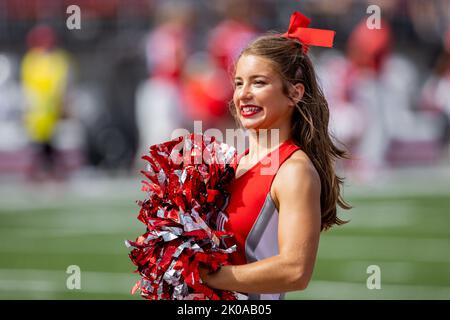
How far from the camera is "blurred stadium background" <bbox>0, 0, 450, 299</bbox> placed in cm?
750

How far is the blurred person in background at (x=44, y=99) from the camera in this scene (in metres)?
12.9

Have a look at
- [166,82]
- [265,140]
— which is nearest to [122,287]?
[265,140]

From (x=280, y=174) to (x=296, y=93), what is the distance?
0.27m

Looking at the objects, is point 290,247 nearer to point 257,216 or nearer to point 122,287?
point 257,216

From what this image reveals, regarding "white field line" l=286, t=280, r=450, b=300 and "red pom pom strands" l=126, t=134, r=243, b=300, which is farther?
"white field line" l=286, t=280, r=450, b=300

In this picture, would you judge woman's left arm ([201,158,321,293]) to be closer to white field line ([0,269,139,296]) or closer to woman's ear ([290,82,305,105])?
woman's ear ([290,82,305,105])

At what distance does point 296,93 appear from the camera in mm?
2861

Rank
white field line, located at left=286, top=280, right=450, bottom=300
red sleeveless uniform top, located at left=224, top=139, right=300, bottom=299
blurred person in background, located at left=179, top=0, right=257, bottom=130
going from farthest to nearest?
blurred person in background, located at left=179, top=0, right=257, bottom=130, white field line, located at left=286, top=280, right=450, bottom=300, red sleeveless uniform top, located at left=224, top=139, right=300, bottom=299

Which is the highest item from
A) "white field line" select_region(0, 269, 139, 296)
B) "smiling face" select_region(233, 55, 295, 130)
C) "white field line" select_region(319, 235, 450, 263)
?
"smiling face" select_region(233, 55, 295, 130)

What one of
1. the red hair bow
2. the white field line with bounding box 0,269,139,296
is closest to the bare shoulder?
the red hair bow
